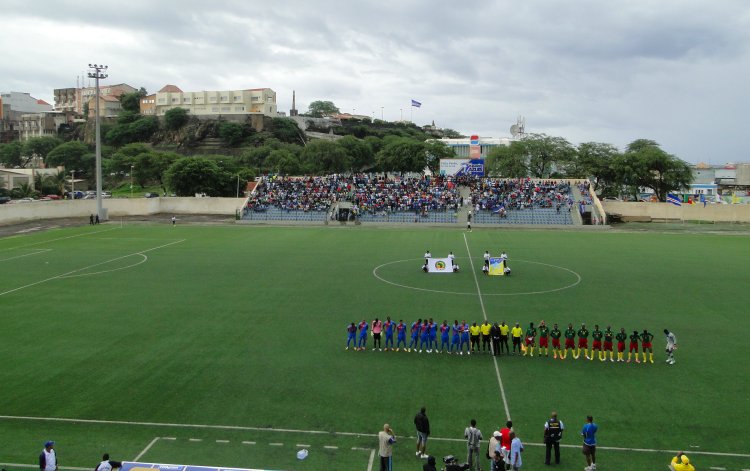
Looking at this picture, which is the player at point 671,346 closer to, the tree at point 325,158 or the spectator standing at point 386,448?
the spectator standing at point 386,448

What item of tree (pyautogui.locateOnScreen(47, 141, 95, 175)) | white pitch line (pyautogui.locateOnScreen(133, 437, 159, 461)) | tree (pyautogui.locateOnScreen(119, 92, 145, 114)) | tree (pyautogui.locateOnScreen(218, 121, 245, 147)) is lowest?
white pitch line (pyautogui.locateOnScreen(133, 437, 159, 461))

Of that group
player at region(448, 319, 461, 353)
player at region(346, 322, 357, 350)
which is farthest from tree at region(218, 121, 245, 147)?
player at region(448, 319, 461, 353)

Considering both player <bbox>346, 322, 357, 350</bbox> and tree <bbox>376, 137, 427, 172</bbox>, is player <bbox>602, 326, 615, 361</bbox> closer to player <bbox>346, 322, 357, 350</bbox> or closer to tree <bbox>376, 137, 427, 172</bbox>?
player <bbox>346, 322, 357, 350</bbox>

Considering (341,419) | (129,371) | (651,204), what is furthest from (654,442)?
(651,204)

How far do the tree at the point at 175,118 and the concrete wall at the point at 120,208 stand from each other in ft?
265

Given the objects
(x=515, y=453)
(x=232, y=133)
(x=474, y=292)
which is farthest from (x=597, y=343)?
(x=232, y=133)

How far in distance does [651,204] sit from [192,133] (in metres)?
112

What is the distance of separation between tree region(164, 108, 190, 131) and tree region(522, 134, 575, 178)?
9214cm

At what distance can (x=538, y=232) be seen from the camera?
52.9m

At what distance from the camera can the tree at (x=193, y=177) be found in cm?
7794

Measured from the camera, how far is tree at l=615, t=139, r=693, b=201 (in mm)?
73312

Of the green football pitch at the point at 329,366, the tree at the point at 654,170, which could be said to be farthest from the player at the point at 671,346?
the tree at the point at 654,170

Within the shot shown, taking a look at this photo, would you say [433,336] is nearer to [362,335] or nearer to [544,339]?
[362,335]

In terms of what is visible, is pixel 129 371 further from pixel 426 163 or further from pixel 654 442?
pixel 426 163
